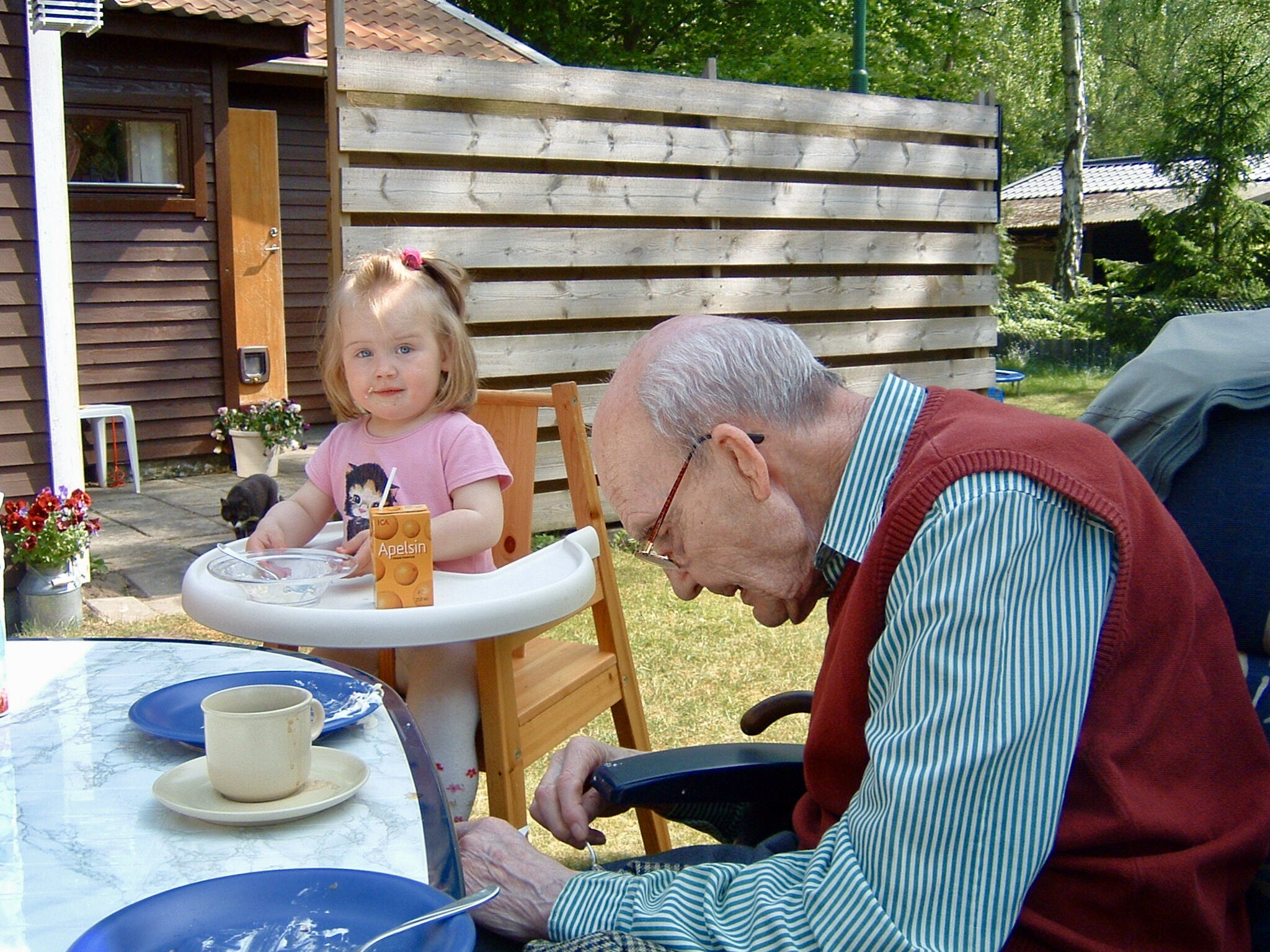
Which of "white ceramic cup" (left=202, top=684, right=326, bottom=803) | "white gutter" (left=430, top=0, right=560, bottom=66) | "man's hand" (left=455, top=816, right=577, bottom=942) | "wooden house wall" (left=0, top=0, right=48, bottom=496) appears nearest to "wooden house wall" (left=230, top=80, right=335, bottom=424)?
"white gutter" (left=430, top=0, right=560, bottom=66)

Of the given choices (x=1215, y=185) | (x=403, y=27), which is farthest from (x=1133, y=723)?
(x=1215, y=185)

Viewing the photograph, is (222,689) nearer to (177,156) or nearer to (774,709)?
(774,709)

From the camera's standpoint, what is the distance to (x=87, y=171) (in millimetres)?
7570

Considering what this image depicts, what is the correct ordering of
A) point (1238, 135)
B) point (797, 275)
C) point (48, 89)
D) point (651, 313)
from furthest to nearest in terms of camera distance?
point (1238, 135) < point (797, 275) < point (651, 313) < point (48, 89)

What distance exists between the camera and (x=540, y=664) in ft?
8.74

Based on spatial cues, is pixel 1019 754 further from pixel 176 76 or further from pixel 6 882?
pixel 176 76

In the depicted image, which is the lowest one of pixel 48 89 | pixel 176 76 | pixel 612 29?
pixel 48 89

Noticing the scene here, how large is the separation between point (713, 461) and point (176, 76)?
743 cm

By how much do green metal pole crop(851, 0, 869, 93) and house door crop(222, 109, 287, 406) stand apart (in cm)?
398

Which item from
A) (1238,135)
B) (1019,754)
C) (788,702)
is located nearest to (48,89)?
(788,702)

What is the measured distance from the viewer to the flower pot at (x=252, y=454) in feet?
24.8

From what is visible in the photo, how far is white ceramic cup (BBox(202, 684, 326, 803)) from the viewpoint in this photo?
3.59 feet

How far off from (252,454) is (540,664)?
557 cm

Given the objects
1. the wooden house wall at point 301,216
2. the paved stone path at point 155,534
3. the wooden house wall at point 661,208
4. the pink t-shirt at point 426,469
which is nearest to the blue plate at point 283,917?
the pink t-shirt at point 426,469
